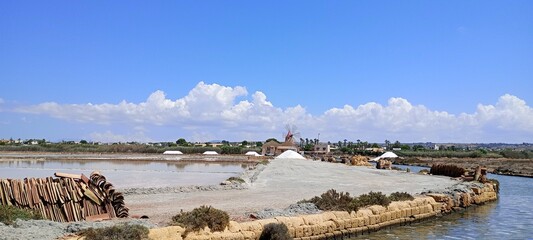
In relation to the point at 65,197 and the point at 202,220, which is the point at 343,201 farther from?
the point at 65,197

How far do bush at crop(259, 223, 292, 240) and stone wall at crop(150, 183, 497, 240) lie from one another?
14cm

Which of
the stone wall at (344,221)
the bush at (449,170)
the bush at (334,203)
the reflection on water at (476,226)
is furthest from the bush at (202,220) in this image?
the bush at (449,170)

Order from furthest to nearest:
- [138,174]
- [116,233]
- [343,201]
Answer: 1. [138,174]
2. [343,201]
3. [116,233]

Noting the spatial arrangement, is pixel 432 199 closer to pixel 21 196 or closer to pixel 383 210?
pixel 383 210

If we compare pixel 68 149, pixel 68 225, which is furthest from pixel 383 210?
pixel 68 149

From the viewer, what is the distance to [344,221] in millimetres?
13023

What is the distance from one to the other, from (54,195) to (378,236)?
324 inches

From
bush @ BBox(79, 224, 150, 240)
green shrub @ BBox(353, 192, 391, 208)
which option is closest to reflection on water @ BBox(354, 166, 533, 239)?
green shrub @ BBox(353, 192, 391, 208)

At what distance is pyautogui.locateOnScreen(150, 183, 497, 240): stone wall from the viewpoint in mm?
9945

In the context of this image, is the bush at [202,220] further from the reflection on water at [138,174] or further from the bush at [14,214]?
the reflection on water at [138,174]

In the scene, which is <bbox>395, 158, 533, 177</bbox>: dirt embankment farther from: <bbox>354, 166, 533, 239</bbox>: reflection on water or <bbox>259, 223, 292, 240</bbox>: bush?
<bbox>259, 223, 292, 240</bbox>: bush

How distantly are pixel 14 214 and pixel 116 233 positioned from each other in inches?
95.7

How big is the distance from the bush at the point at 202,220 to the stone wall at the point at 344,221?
12 centimetres

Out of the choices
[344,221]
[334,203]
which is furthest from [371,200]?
[344,221]
